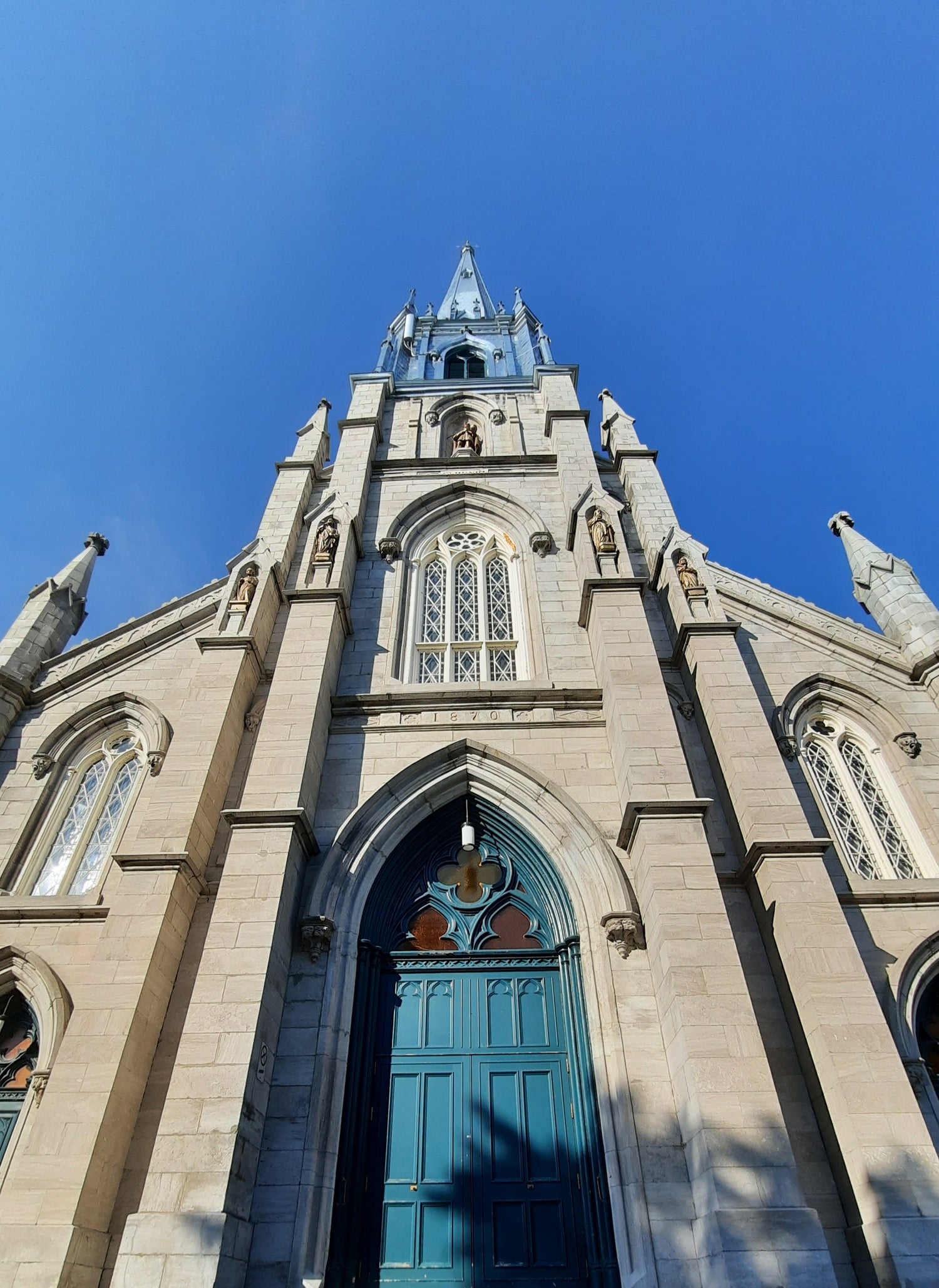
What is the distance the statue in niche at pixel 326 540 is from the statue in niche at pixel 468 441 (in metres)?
4.89

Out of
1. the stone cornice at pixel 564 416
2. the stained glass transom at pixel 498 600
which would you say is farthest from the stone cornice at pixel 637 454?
the stained glass transom at pixel 498 600

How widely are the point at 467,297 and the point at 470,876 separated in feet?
101

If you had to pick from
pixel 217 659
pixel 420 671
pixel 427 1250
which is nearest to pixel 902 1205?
pixel 427 1250

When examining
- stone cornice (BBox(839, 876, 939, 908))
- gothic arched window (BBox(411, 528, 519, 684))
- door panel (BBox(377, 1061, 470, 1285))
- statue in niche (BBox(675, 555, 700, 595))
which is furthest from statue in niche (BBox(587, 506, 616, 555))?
door panel (BBox(377, 1061, 470, 1285))

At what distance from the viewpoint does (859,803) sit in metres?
10.1

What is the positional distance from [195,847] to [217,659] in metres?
2.88

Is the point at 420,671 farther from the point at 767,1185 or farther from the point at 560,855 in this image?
the point at 767,1185

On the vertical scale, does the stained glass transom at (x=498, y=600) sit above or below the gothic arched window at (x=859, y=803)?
above

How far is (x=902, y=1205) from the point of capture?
5.95m

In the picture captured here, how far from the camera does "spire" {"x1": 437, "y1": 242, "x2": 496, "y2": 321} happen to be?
3156 cm

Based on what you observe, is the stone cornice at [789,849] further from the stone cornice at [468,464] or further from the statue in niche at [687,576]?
the stone cornice at [468,464]

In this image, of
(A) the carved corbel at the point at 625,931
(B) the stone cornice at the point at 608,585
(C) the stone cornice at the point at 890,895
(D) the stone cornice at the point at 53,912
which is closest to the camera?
(A) the carved corbel at the point at 625,931

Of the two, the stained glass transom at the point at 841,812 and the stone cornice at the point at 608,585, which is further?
the stone cornice at the point at 608,585

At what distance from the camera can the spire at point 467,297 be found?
31.6 metres
